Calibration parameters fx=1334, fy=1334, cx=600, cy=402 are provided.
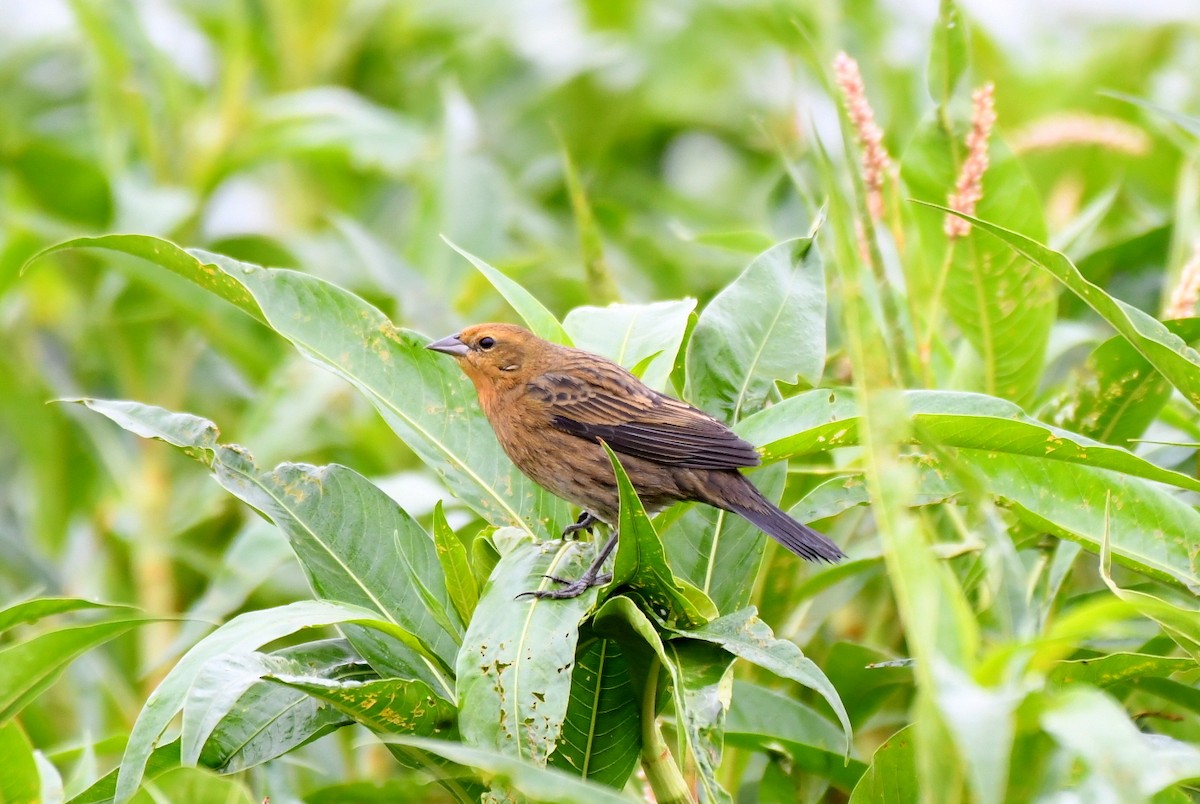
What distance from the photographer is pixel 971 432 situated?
1.90 m

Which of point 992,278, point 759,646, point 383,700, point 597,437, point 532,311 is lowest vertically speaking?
point 597,437

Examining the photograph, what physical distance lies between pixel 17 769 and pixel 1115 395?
75.2 inches

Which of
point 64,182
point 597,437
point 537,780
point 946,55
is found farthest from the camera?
point 64,182

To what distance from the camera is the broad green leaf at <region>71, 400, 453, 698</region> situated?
1959mm

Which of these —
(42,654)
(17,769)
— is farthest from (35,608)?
(17,769)

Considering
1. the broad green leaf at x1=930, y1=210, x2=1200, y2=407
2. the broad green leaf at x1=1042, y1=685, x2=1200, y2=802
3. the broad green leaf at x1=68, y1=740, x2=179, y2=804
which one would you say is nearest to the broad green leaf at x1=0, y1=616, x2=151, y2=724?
the broad green leaf at x1=68, y1=740, x2=179, y2=804

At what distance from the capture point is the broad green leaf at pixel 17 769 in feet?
6.64

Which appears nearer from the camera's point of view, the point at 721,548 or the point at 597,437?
the point at 721,548

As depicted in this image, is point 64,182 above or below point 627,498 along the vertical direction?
below

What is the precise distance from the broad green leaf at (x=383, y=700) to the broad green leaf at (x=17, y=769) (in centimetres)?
58

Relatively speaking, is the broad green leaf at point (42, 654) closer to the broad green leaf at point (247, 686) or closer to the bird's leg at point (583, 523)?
the broad green leaf at point (247, 686)

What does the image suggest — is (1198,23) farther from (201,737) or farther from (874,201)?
(201,737)

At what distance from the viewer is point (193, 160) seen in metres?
4.27

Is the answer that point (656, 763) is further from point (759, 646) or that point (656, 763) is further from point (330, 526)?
point (330, 526)
